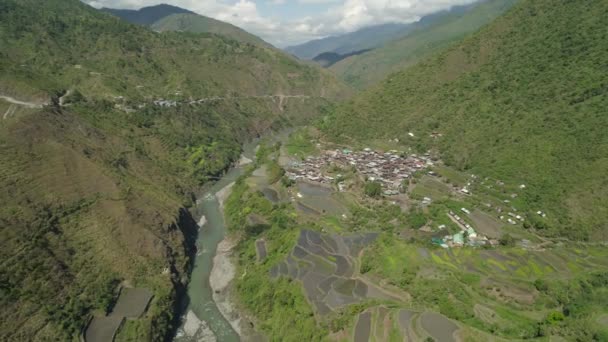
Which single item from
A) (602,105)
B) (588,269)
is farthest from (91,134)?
(602,105)

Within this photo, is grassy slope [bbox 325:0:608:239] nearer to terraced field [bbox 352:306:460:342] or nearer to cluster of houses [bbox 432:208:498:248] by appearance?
cluster of houses [bbox 432:208:498:248]

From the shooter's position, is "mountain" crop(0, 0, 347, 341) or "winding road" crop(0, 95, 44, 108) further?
"winding road" crop(0, 95, 44, 108)

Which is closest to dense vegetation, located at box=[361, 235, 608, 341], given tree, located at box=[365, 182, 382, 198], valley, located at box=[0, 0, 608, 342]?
valley, located at box=[0, 0, 608, 342]

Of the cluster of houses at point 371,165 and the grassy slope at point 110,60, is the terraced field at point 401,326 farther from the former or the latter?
the grassy slope at point 110,60

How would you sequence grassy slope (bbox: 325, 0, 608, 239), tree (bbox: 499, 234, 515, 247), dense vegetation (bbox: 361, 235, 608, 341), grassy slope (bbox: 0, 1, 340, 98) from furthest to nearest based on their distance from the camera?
grassy slope (bbox: 0, 1, 340, 98) → grassy slope (bbox: 325, 0, 608, 239) → tree (bbox: 499, 234, 515, 247) → dense vegetation (bbox: 361, 235, 608, 341)

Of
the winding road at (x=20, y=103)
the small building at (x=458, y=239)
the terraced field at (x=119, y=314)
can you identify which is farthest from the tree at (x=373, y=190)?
the winding road at (x=20, y=103)

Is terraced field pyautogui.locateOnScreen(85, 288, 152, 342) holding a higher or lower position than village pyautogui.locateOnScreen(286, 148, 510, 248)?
lower
